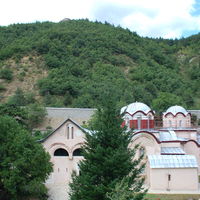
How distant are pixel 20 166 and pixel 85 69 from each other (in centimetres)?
5444

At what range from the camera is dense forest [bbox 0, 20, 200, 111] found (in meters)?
60.6

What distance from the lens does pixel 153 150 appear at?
965 inches

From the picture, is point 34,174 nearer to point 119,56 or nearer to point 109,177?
point 109,177

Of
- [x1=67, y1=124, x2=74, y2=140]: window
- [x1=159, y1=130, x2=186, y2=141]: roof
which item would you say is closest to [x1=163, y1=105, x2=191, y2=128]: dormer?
[x1=159, y1=130, x2=186, y2=141]: roof

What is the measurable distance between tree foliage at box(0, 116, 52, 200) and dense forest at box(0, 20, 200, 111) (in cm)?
3216

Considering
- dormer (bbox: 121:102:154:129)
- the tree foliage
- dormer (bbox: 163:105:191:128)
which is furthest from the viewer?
dormer (bbox: 163:105:191:128)

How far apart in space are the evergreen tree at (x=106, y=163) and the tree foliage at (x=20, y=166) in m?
6.45

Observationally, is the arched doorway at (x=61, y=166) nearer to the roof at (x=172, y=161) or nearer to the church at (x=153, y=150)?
the church at (x=153, y=150)

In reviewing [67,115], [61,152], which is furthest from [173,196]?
[67,115]

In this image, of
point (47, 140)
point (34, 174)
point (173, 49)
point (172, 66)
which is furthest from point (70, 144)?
point (173, 49)

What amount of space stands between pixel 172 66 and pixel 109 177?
82.8m

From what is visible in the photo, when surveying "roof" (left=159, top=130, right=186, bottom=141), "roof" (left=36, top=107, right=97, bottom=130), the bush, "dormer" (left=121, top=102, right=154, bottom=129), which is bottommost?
"roof" (left=159, top=130, right=186, bottom=141)

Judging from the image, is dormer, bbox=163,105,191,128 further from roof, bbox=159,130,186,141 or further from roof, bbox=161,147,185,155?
roof, bbox=161,147,185,155

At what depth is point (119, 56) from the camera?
3206 inches
